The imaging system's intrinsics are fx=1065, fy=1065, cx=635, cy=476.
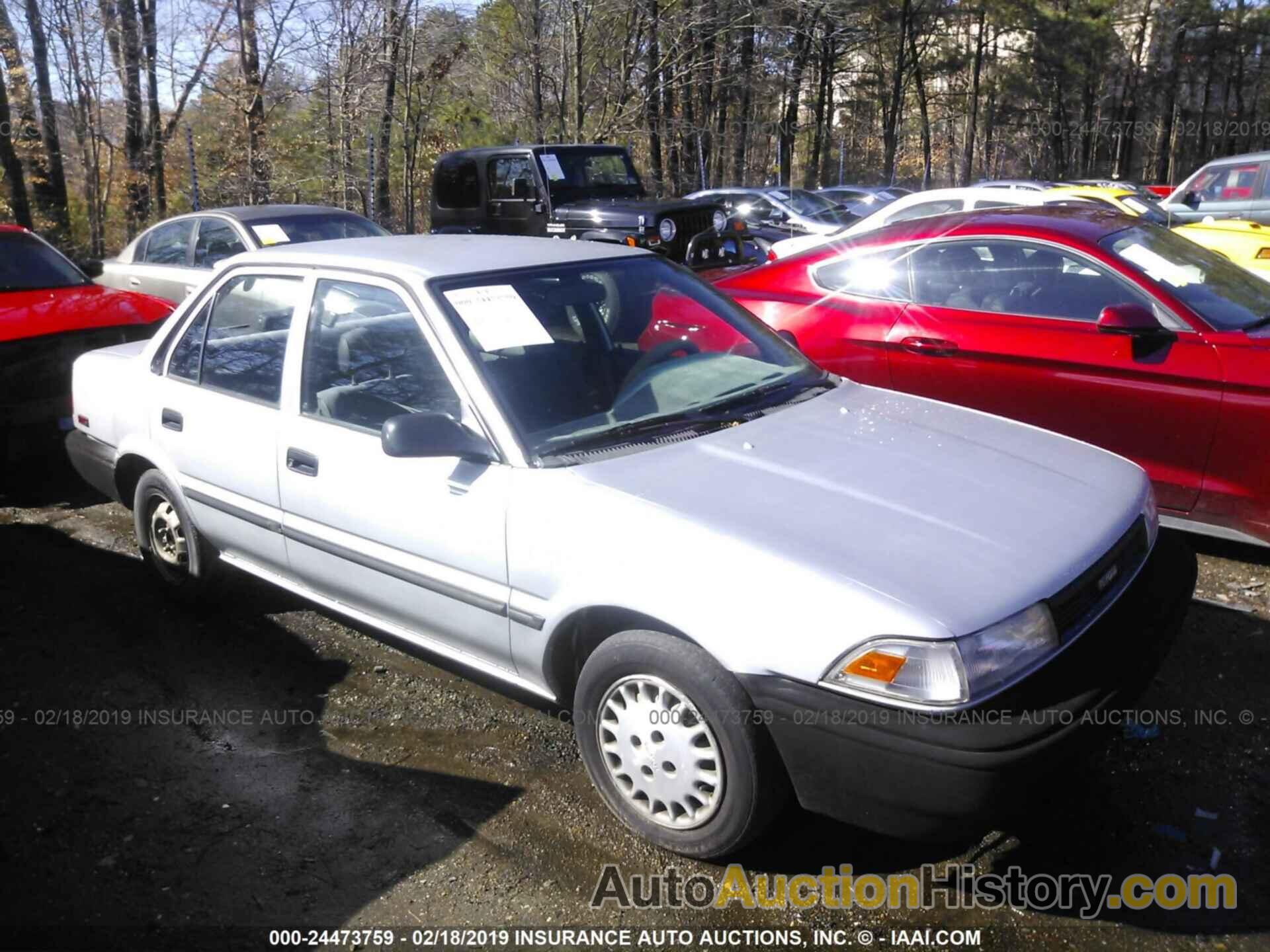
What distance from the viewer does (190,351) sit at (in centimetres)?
449

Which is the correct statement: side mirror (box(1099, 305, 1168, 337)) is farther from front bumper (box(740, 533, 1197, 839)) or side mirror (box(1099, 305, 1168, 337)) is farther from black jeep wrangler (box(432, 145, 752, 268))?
black jeep wrangler (box(432, 145, 752, 268))

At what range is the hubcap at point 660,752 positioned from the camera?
9.34 feet

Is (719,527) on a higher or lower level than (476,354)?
lower

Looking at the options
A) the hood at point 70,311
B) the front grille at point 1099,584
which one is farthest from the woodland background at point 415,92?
the front grille at point 1099,584

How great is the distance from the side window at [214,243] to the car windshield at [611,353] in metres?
5.56

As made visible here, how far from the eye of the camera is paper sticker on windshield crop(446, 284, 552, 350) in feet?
11.4

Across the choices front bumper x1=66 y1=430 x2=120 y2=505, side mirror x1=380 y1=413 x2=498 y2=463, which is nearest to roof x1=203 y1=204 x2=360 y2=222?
front bumper x1=66 y1=430 x2=120 y2=505

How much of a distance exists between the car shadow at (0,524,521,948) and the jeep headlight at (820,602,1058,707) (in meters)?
1.33

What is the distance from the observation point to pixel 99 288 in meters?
7.27

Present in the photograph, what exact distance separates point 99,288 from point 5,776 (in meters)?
4.66

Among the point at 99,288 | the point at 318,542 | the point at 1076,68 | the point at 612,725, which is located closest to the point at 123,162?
the point at 99,288

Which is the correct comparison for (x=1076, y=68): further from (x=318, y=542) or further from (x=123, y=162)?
(x=318, y=542)

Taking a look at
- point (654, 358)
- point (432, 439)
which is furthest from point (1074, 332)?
point (432, 439)

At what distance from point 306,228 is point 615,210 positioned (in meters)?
4.37
